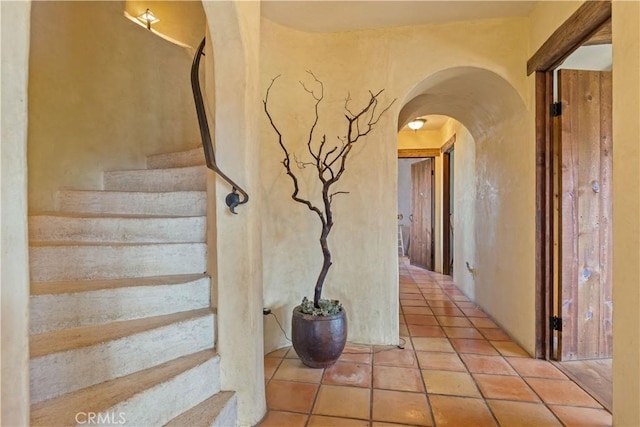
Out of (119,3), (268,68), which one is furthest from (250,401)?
(119,3)

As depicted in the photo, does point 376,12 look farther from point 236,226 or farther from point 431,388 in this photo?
point 431,388

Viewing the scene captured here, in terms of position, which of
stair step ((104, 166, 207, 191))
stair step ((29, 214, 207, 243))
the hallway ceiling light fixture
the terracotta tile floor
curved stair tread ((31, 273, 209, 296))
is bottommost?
the terracotta tile floor

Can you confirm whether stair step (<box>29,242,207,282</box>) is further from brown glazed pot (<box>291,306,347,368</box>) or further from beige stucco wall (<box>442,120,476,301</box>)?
beige stucco wall (<box>442,120,476,301</box>)

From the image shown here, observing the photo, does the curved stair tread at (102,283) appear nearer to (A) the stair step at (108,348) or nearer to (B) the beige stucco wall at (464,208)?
(A) the stair step at (108,348)

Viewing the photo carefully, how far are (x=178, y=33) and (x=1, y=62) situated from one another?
332 cm

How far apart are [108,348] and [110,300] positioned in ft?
0.93

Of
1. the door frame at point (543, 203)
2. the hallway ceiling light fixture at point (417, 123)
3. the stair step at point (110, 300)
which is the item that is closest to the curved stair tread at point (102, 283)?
the stair step at point (110, 300)

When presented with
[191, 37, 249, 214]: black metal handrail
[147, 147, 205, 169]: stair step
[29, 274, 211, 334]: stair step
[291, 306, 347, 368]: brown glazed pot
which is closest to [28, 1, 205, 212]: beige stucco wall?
[147, 147, 205, 169]: stair step

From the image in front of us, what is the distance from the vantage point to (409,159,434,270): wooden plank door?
5.55 meters

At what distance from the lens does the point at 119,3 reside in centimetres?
256

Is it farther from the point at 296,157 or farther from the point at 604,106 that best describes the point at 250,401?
the point at 604,106

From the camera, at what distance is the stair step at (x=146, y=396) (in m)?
1.02

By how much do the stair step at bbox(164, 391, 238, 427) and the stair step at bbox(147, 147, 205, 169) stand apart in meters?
1.56

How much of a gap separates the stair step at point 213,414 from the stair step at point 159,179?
129 cm
